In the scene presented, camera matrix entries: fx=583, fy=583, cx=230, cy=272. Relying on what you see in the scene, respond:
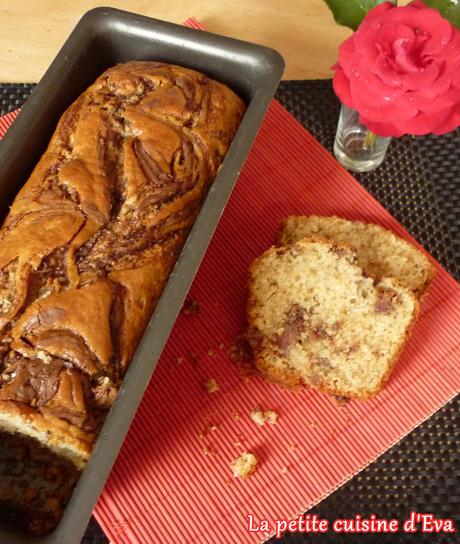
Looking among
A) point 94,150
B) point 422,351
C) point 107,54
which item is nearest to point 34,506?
point 94,150

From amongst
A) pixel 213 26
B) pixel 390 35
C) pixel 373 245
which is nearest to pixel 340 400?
pixel 373 245

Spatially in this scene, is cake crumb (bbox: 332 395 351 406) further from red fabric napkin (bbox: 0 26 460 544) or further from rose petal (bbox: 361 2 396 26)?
rose petal (bbox: 361 2 396 26)

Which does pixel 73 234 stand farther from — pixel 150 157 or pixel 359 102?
pixel 359 102

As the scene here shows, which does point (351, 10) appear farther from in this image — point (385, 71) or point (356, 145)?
point (356, 145)

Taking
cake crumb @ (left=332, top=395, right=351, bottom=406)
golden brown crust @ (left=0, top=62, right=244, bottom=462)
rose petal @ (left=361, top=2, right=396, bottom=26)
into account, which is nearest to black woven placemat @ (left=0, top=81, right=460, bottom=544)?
cake crumb @ (left=332, top=395, right=351, bottom=406)

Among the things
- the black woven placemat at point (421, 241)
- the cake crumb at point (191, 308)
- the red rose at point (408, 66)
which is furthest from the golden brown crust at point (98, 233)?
the black woven placemat at point (421, 241)

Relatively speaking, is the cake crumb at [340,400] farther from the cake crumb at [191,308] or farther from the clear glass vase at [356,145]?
the clear glass vase at [356,145]

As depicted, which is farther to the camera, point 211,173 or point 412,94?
point 211,173
